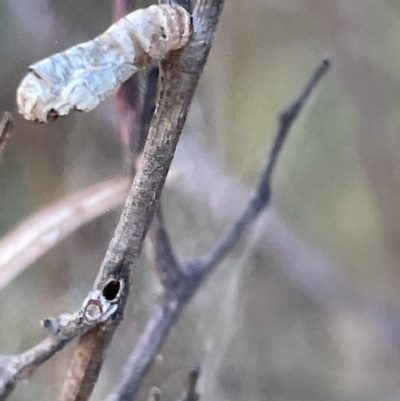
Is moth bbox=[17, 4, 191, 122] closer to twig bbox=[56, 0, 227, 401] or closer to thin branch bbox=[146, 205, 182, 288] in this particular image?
twig bbox=[56, 0, 227, 401]

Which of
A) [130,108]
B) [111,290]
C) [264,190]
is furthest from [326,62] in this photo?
[111,290]

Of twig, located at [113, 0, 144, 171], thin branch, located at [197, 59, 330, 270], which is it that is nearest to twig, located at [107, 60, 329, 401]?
thin branch, located at [197, 59, 330, 270]

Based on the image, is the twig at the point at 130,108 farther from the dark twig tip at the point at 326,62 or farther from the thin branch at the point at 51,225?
the dark twig tip at the point at 326,62

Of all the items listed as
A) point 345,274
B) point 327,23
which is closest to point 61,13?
point 327,23

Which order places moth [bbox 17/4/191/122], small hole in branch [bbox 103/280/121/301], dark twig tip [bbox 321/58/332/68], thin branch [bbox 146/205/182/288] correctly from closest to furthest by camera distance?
moth [bbox 17/4/191/122], small hole in branch [bbox 103/280/121/301], thin branch [bbox 146/205/182/288], dark twig tip [bbox 321/58/332/68]

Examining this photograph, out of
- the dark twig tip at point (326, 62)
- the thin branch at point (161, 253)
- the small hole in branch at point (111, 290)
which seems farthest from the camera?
the dark twig tip at point (326, 62)

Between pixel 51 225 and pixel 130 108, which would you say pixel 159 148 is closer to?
pixel 130 108

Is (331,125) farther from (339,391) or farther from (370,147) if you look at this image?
(339,391)

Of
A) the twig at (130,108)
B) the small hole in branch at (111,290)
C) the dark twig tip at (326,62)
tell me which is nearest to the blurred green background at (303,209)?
the dark twig tip at (326,62)
